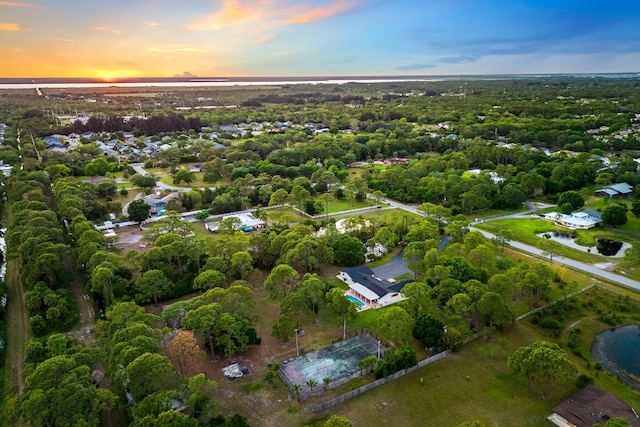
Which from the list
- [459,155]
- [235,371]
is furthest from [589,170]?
[235,371]

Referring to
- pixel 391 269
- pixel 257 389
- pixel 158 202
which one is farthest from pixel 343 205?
pixel 257 389

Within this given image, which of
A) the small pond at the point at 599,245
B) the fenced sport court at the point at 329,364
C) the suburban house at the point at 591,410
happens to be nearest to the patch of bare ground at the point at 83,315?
the fenced sport court at the point at 329,364

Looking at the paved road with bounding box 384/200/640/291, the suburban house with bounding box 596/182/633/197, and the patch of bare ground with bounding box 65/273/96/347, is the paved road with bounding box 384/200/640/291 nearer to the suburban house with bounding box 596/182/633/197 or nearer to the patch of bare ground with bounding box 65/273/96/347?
the suburban house with bounding box 596/182/633/197

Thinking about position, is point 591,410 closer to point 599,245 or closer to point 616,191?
point 599,245

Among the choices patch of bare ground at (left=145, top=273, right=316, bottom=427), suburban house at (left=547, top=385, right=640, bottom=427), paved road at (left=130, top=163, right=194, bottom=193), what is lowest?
paved road at (left=130, top=163, right=194, bottom=193)

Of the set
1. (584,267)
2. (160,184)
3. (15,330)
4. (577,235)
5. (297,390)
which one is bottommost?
(160,184)

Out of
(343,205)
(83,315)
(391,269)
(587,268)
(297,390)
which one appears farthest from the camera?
(343,205)

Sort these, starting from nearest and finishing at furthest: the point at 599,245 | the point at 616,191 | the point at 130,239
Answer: the point at 599,245
the point at 130,239
the point at 616,191

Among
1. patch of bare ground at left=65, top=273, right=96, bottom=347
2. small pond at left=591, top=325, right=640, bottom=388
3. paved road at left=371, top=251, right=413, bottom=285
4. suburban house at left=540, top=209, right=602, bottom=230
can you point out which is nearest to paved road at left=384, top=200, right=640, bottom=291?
small pond at left=591, top=325, right=640, bottom=388
